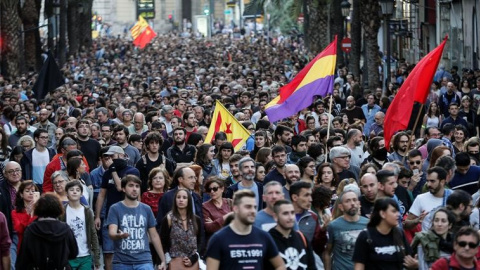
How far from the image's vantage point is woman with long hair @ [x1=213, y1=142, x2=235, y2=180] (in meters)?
15.2

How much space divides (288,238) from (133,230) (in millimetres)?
2575

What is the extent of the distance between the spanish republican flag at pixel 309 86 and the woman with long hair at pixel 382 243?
25.6ft

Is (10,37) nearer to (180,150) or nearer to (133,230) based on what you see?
(180,150)

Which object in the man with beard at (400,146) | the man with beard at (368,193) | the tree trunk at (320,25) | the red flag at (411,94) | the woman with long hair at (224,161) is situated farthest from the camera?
the tree trunk at (320,25)

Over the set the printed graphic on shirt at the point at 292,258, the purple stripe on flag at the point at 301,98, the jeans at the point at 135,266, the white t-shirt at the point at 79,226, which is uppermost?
the purple stripe on flag at the point at 301,98

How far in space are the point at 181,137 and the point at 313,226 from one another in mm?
6235

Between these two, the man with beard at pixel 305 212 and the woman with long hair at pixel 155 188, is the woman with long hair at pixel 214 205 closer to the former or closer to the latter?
the woman with long hair at pixel 155 188

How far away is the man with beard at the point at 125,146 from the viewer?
16516mm

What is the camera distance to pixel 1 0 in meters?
42.3

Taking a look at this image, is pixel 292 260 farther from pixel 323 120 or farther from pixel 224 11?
pixel 224 11

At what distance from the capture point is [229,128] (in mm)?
17969

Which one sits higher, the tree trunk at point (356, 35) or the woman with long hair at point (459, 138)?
the tree trunk at point (356, 35)

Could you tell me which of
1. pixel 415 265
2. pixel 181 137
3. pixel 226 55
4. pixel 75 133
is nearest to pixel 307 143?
pixel 181 137

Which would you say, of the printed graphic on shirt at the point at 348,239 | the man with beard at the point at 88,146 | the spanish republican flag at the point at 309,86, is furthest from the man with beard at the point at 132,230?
the spanish republican flag at the point at 309,86
